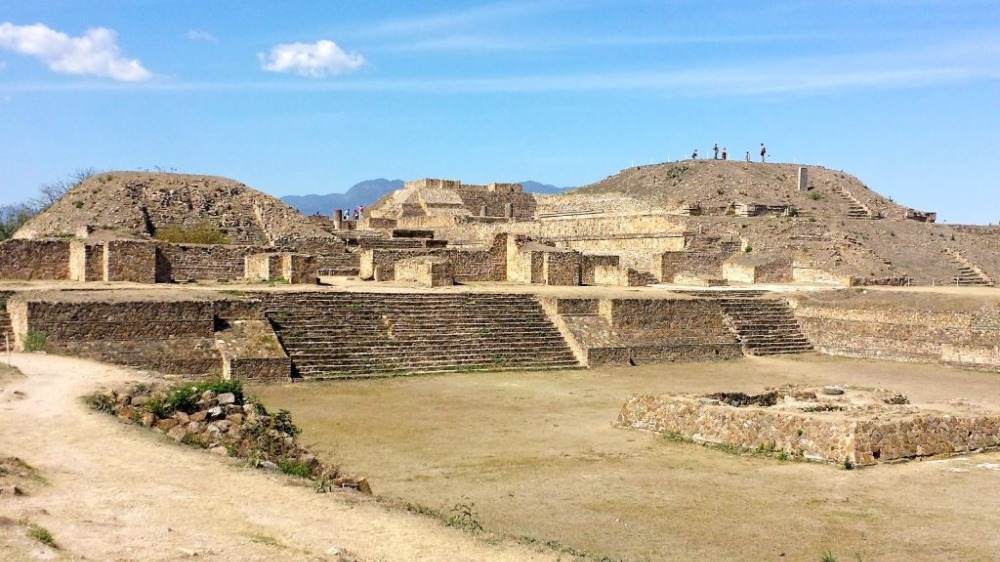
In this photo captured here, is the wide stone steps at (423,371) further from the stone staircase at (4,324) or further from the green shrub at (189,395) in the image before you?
the green shrub at (189,395)

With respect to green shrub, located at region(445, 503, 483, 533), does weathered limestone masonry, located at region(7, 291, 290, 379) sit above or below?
above

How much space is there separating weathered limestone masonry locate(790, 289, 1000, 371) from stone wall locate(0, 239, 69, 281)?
67.8ft

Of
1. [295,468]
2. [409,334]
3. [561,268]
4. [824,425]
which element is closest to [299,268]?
[409,334]

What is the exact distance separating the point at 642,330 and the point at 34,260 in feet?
52.9

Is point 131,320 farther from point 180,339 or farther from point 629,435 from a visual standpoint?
point 629,435

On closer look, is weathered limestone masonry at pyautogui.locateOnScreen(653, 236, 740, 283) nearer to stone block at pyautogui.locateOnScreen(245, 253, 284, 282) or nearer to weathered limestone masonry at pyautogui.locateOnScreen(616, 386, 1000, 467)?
stone block at pyautogui.locateOnScreen(245, 253, 284, 282)

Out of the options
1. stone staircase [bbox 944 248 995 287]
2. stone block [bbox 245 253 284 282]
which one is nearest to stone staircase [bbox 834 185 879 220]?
stone staircase [bbox 944 248 995 287]

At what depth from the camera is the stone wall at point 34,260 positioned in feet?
81.3

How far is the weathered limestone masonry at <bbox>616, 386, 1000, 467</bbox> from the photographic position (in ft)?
40.1

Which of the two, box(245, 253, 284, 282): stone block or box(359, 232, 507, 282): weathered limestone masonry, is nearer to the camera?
box(245, 253, 284, 282): stone block

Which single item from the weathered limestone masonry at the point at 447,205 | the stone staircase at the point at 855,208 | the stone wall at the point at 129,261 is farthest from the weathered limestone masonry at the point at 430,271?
the stone staircase at the point at 855,208

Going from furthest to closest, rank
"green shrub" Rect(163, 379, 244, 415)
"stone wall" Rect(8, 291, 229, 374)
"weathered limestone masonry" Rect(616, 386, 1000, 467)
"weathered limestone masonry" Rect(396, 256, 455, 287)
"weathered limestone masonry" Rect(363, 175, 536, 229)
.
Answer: "weathered limestone masonry" Rect(363, 175, 536, 229)
"weathered limestone masonry" Rect(396, 256, 455, 287)
"stone wall" Rect(8, 291, 229, 374)
"weathered limestone masonry" Rect(616, 386, 1000, 467)
"green shrub" Rect(163, 379, 244, 415)

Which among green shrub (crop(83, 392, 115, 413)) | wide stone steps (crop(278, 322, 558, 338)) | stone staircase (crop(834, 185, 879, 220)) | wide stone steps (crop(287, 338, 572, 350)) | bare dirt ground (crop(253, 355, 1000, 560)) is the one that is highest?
stone staircase (crop(834, 185, 879, 220))

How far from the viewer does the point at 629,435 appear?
14039 millimetres
